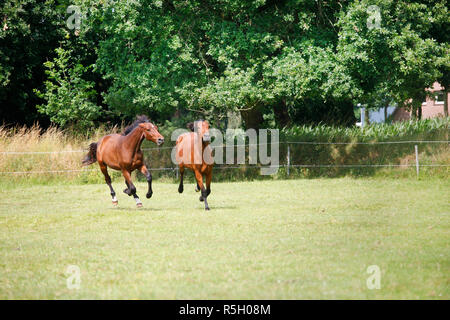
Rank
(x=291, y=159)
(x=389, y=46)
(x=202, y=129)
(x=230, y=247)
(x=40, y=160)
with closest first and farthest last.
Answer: (x=230, y=247), (x=202, y=129), (x=389, y=46), (x=40, y=160), (x=291, y=159)

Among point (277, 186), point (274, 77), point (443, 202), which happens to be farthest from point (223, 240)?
point (274, 77)

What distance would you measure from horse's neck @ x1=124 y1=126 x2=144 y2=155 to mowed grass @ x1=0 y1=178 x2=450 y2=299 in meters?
1.61

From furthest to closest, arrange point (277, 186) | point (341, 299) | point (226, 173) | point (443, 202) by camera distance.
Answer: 1. point (226, 173)
2. point (277, 186)
3. point (443, 202)
4. point (341, 299)

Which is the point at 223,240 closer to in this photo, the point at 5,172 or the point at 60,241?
the point at 60,241

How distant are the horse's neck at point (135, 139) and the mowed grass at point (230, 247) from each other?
1611 mm

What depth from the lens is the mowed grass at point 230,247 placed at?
6629mm

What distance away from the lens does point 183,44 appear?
24.8m

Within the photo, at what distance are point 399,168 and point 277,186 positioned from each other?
591 centimetres

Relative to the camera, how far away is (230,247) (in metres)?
9.18

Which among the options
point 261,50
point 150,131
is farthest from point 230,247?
point 261,50

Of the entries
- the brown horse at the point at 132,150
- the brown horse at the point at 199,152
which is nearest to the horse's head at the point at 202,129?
the brown horse at the point at 199,152

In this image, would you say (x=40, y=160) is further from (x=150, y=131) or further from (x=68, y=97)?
(x=150, y=131)

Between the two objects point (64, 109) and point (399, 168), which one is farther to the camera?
point (64, 109)

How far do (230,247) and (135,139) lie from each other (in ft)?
20.7
